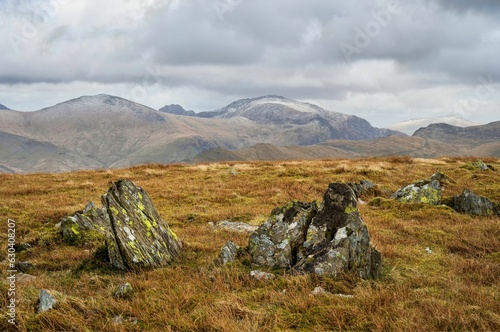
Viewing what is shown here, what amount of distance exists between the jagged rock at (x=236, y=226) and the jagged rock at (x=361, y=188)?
32.2 ft

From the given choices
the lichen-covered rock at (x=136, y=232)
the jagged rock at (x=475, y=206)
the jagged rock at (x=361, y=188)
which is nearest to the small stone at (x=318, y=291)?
the lichen-covered rock at (x=136, y=232)

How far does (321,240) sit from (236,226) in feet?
22.8

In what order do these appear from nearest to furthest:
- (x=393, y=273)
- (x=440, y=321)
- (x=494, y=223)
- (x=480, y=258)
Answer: (x=440, y=321) < (x=393, y=273) < (x=480, y=258) < (x=494, y=223)

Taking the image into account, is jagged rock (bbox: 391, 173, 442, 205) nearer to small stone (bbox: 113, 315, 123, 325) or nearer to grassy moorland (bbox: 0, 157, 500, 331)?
grassy moorland (bbox: 0, 157, 500, 331)

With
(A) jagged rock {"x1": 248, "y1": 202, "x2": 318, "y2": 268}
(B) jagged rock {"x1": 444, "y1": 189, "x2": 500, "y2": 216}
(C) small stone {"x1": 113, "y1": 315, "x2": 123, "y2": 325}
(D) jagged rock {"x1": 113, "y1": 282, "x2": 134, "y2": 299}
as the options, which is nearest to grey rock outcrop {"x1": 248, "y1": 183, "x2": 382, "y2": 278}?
(A) jagged rock {"x1": 248, "y1": 202, "x2": 318, "y2": 268}

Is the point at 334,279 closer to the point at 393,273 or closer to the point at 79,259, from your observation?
the point at 393,273

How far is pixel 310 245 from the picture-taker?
9.84 meters

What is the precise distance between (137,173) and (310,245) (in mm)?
29367

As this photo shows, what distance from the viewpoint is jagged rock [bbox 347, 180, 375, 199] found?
2327 centimetres

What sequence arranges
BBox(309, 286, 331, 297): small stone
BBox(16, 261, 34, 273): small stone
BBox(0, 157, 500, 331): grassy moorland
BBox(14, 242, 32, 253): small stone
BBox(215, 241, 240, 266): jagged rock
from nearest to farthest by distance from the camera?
BBox(0, 157, 500, 331): grassy moorland < BBox(309, 286, 331, 297): small stone < BBox(215, 241, 240, 266): jagged rock < BBox(16, 261, 34, 273): small stone < BBox(14, 242, 32, 253): small stone

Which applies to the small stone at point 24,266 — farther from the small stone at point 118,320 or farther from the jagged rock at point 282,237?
the jagged rock at point 282,237

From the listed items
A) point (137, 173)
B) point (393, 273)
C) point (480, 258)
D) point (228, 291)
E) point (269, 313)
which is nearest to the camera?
point (269, 313)

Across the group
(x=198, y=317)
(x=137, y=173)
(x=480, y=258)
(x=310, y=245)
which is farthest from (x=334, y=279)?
(x=137, y=173)

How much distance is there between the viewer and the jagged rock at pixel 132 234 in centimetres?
998
